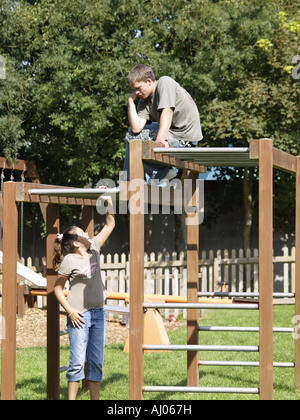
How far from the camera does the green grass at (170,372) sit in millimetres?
6430

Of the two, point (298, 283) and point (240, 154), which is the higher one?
point (240, 154)

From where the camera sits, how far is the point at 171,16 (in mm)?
15891

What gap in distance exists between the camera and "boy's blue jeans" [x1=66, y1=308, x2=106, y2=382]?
5379mm

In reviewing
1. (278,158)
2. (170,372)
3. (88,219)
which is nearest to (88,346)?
(88,219)

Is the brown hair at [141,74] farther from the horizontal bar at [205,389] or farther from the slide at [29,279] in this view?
the slide at [29,279]

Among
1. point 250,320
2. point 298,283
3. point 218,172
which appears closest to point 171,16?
point 218,172

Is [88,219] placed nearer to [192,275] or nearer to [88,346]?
[192,275]

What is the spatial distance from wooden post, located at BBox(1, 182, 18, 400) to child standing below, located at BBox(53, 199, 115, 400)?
0.41 meters

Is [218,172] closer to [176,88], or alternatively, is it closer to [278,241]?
[278,241]

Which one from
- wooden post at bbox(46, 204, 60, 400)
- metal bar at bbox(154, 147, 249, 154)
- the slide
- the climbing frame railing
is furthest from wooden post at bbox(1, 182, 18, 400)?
the slide

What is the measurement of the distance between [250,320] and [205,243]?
31.1 ft

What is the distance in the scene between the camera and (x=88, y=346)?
5.56 metres

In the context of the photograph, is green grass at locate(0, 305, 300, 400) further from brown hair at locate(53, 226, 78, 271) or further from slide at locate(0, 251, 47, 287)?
slide at locate(0, 251, 47, 287)

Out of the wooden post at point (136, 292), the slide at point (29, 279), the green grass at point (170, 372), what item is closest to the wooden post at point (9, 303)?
the wooden post at point (136, 292)
